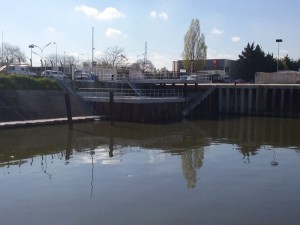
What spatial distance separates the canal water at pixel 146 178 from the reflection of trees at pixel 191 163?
49 mm

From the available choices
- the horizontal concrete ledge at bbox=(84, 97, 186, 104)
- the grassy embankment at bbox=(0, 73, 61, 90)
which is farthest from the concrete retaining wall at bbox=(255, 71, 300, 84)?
the grassy embankment at bbox=(0, 73, 61, 90)

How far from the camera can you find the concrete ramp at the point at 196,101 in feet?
155

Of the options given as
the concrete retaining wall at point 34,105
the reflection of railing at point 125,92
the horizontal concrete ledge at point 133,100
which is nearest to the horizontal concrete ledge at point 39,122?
the concrete retaining wall at point 34,105

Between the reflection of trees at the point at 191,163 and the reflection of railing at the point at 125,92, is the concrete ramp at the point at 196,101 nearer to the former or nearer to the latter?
the reflection of railing at the point at 125,92

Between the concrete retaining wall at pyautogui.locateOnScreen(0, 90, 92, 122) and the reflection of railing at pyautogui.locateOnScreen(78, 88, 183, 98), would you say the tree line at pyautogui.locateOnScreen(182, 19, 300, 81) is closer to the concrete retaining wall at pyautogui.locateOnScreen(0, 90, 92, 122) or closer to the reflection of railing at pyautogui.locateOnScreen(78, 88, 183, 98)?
the reflection of railing at pyautogui.locateOnScreen(78, 88, 183, 98)

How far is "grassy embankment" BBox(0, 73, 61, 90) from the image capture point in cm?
3912

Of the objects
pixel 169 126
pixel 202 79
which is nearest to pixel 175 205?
pixel 169 126

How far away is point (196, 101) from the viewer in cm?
4991

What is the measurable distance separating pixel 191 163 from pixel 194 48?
2696 inches

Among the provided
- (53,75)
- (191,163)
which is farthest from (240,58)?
(191,163)

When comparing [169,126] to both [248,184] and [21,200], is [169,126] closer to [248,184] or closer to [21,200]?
[248,184]

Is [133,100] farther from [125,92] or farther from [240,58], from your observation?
[240,58]

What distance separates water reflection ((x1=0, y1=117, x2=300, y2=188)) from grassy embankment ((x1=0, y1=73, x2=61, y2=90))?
805 cm

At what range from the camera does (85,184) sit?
16625 mm
